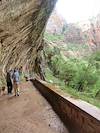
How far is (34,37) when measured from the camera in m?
22.6

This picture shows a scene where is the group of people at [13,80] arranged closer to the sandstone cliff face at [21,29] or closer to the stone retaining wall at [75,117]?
the sandstone cliff face at [21,29]

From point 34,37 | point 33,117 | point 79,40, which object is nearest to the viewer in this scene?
point 33,117

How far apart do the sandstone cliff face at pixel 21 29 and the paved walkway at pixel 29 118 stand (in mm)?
3788

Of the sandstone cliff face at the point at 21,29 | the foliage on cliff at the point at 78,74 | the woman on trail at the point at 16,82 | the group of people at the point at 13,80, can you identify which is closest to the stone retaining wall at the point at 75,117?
the woman on trail at the point at 16,82

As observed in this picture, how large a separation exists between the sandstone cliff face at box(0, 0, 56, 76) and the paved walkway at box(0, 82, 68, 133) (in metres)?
3.79

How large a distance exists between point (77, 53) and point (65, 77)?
20.3 metres

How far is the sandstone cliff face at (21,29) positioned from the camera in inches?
499

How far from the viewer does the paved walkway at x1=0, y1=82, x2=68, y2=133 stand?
6870 millimetres

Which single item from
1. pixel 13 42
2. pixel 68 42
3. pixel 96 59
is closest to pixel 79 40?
pixel 68 42

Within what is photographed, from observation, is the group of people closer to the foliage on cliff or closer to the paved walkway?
the paved walkway

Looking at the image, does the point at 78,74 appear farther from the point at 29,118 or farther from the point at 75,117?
the point at 75,117

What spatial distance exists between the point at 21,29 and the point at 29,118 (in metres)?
9.77

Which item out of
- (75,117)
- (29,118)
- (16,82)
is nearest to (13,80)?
(16,82)

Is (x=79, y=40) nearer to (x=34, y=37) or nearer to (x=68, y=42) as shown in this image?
(x=68, y=42)
